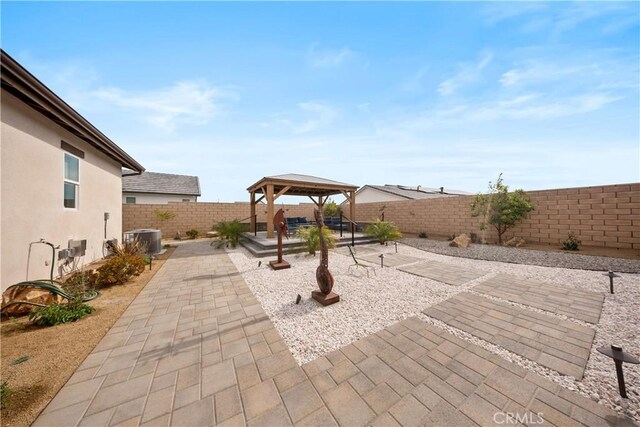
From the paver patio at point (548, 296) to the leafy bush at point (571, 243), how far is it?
14.6ft

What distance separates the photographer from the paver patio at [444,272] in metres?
4.77

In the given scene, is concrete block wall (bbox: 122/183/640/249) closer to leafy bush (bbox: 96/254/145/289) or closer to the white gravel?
the white gravel

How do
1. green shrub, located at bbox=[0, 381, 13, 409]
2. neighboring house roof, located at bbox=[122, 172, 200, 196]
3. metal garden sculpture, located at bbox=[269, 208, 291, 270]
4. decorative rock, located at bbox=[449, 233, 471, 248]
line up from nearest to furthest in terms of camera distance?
1. green shrub, located at bbox=[0, 381, 13, 409]
2. metal garden sculpture, located at bbox=[269, 208, 291, 270]
3. decorative rock, located at bbox=[449, 233, 471, 248]
4. neighboring house roof, located at bbox=[122, 172, 200, 196]

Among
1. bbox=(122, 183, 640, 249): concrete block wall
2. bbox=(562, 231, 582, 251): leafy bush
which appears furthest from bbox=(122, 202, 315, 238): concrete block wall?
bbox=(562, 231, 582, 251): leafy bush

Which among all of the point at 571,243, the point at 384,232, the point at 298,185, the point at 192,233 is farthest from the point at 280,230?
the point at 571,243

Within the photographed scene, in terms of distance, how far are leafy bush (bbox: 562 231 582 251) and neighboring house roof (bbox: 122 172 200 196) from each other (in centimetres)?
2461

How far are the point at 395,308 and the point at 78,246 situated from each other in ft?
23.4

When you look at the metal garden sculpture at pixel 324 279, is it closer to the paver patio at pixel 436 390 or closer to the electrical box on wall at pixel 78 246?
the paver patio at pixel 436 390

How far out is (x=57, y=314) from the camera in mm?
3012

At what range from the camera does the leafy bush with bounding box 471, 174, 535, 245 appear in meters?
8.17

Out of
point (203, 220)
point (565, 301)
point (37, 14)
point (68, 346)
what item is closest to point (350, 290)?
point (565, 301)

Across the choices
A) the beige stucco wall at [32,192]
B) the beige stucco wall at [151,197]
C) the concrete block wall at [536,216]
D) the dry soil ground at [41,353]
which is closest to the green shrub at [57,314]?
the dry soil ground at [41,353]

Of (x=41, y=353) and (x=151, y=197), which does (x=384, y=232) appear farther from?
(x=151, y=197)

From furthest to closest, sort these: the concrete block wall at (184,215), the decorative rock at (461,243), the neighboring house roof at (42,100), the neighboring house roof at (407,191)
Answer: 1. the neighboring house roof at (407,191)
2. the concrete block wall at (184,215)
3. the decorative rock at (461,243)
4. the neighboring house roof at (42,100)
